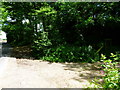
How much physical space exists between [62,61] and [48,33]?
2.35 meters

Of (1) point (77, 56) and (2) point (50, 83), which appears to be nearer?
(2) point (50, 83)

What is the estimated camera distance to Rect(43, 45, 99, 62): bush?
6926 mm

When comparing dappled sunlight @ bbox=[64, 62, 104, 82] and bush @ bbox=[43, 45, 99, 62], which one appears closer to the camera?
dappled sunlight @ bbox=[64, 62, 104, 82]

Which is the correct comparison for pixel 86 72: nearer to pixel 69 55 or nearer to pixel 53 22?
pixel 69 55

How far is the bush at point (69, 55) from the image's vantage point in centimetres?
693

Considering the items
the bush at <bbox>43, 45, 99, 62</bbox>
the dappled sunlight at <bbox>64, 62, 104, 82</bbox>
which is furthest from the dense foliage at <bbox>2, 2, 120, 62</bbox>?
the dappled sunlight at <bbox>64, 62, 104, 82</bbox>

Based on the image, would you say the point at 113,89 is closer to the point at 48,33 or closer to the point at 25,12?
the point at 48,33

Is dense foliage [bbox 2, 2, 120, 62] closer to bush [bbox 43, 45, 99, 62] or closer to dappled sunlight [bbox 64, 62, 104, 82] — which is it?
bush [bbox 43, 45, 99, 62]

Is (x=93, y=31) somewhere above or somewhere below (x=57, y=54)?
above

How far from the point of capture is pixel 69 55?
7117 mm

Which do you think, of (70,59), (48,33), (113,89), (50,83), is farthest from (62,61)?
(113,89)

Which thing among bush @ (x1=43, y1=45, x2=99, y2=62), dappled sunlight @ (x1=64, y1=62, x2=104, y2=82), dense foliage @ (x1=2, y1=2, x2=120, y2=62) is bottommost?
dappled sunlight @ (x1=64, y1=62, x2=104, y2=82)

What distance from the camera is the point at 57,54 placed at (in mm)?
7211

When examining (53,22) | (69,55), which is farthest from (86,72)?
(53,22)
